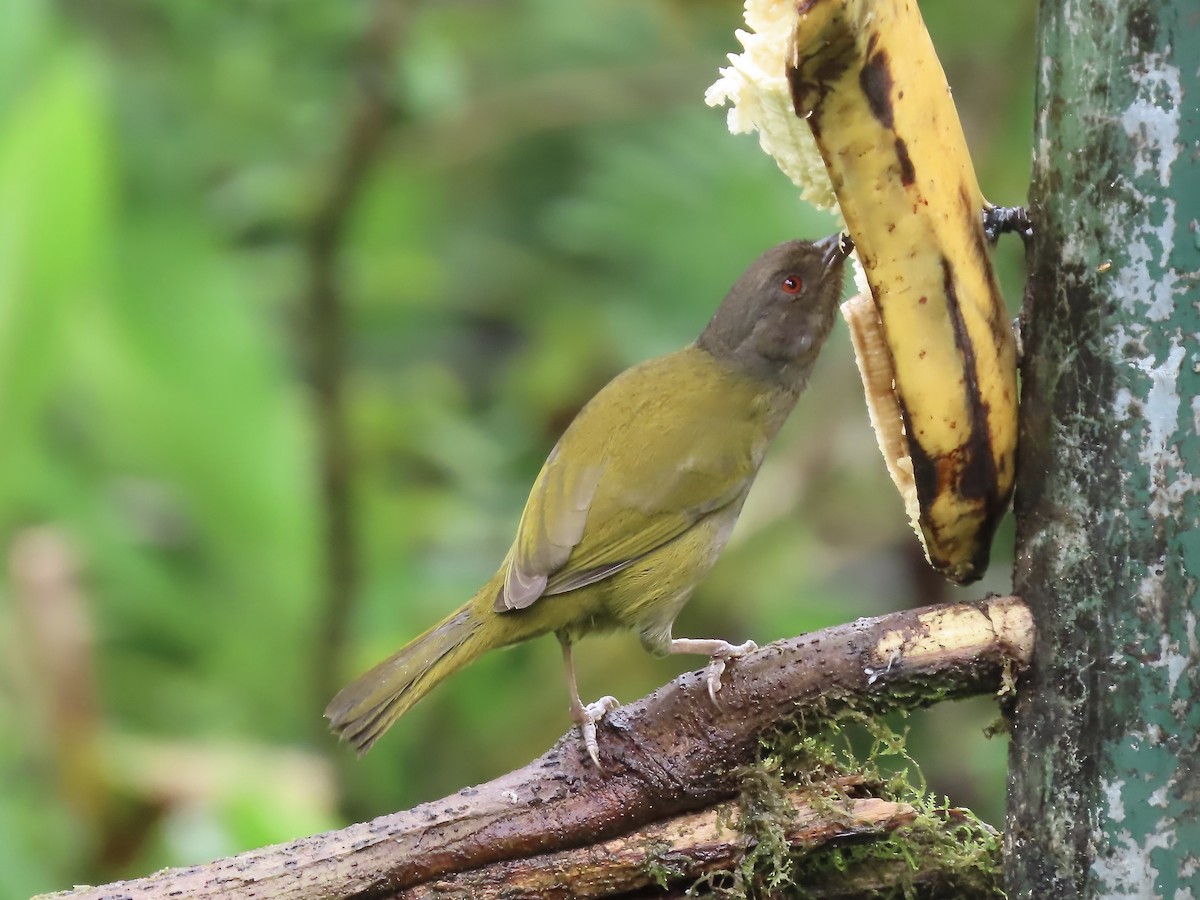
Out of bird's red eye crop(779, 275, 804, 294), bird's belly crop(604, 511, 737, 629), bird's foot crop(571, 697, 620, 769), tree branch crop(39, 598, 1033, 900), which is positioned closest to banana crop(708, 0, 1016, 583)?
tree branch crop(39, 598, 1033, 900)

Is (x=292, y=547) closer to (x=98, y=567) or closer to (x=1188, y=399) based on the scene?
(x=98, y=567)

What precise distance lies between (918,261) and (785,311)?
5.12 ft

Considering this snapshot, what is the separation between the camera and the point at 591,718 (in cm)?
232

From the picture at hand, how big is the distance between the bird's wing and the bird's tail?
161 mm

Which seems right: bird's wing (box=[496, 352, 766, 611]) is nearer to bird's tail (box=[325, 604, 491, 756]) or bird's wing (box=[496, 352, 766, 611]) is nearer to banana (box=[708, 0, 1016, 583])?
bird's tail (box=[325, 604, 491, 756])

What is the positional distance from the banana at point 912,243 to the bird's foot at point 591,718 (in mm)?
559

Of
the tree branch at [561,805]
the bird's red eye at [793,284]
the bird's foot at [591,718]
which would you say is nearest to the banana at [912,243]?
the tree branch at [561,805]

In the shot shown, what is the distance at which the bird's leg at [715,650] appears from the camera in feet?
7.16

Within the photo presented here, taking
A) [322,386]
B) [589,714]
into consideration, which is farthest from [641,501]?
[322,386]

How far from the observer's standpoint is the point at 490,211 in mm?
6188

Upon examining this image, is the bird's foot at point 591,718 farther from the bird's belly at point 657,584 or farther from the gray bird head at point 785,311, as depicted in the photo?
the gray bird head at point 785,311

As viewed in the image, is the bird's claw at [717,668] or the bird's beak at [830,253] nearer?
the bird's claw at [717,668]

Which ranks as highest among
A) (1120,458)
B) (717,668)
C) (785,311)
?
(785,311)

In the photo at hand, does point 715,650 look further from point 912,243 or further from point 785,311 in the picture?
point 785,311
